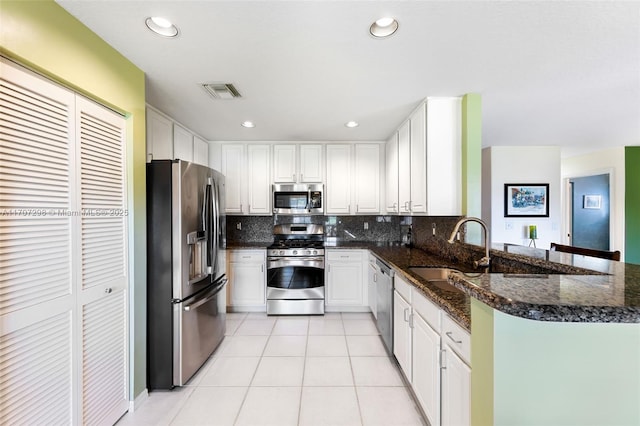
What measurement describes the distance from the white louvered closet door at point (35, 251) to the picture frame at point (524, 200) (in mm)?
5394

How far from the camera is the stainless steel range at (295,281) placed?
3434mm

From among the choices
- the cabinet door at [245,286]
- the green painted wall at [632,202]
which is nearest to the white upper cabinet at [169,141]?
the cabinet door at [245,286]

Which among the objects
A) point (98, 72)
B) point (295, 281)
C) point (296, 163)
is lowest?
point (295, 281)

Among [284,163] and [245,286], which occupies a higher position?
[284,163]

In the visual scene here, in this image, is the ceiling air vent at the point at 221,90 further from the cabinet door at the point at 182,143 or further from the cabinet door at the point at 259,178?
the cabinet door at the point at 259,178

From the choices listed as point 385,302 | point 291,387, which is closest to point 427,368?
point 385,302

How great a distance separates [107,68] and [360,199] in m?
3.00

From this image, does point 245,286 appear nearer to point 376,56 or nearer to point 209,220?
point 209,220

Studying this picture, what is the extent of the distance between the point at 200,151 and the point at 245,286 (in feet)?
6.31

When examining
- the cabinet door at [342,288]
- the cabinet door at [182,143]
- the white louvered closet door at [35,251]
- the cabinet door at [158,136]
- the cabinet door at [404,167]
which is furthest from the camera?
the cabinet door at [342,288]

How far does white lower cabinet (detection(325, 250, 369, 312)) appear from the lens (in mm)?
3506

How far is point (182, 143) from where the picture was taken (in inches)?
120

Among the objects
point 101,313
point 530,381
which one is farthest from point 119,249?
point 530,381

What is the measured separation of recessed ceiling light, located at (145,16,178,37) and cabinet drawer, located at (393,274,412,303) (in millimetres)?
2182
